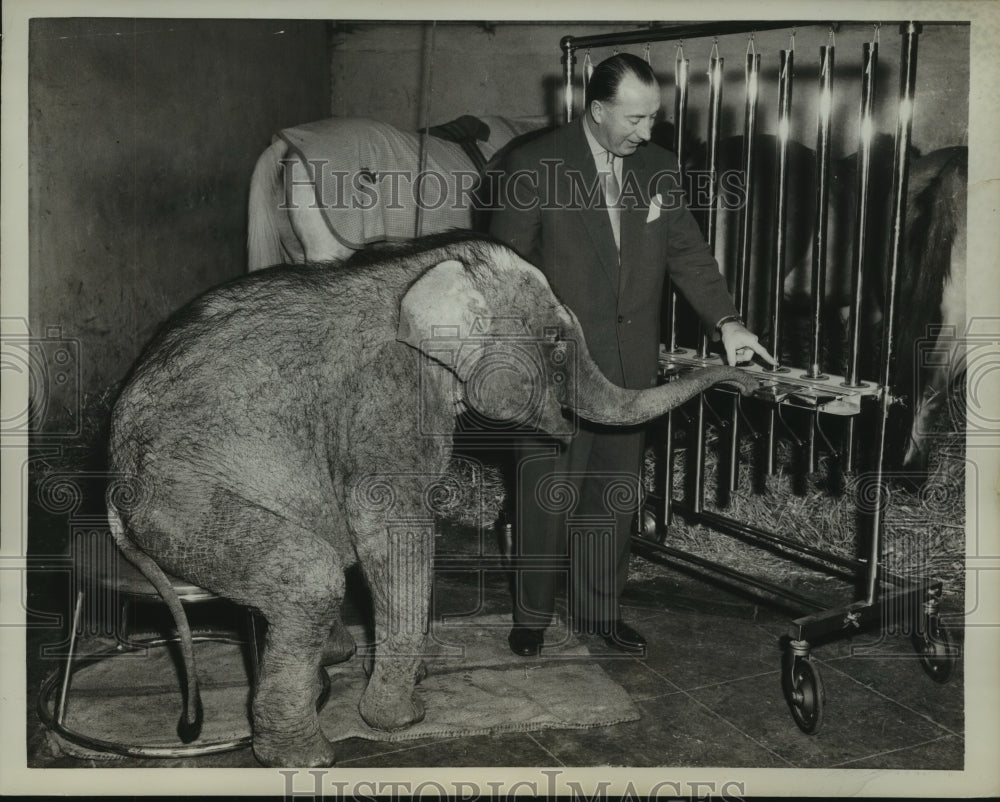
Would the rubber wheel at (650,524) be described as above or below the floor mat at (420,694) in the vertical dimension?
above

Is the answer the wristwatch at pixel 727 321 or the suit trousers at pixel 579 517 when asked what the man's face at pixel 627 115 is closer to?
the wristwatch at pixel 727 321

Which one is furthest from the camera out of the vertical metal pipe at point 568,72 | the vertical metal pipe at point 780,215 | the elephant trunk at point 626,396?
the vertical metal pipe at point 568,72

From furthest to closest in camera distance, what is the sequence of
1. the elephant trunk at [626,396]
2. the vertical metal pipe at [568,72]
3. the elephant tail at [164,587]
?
1. the vertical metal pipe at [568,72]
2. the elephant trunk at [626,396]
3. the elephant tail at [164,587]

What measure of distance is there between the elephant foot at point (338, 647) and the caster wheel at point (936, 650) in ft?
5.59

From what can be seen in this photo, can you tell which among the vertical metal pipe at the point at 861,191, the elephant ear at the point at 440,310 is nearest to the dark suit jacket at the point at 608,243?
the vertical metal pipe at the point at 861,191

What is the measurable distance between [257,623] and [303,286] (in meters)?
0.97

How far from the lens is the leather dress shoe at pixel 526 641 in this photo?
339cm

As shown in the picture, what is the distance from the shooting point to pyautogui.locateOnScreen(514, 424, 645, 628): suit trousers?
3383 mm

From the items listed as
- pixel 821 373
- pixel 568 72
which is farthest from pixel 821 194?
Result: pixel 568 72

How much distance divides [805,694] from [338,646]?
1331 mm

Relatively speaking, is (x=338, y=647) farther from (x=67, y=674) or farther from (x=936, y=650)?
(x=936, y=650)

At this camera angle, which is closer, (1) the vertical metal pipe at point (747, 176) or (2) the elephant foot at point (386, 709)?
(2) the elephant foot at point (386, 709)

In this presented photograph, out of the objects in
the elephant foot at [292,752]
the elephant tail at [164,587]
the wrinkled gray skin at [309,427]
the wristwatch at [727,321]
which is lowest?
the elephant foot at [292,752]

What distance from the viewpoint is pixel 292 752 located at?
100 inches
